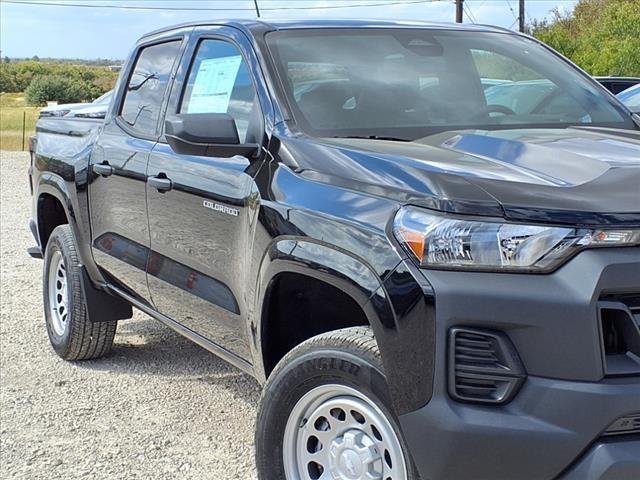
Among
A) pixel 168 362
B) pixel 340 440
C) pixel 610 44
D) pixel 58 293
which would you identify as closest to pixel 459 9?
pixel 610 44

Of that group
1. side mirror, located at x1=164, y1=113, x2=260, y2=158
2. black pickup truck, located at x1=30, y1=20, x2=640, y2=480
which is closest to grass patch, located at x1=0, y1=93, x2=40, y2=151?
black pickup truck, located at x1=30, y1=20, x2=640, y2=480

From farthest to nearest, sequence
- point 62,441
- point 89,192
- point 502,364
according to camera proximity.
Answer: point 89,192 < point 62,441 < point 502,364

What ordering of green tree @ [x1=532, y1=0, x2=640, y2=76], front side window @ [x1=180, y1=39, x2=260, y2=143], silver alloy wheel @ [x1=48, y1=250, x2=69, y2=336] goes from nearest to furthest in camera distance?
front side window @ [x1=180, y1=39, x2=260, y2=143] < silver alloy wheel @ [x1=48, y1=250, x2=69, y2=336] < green tree @ [x1=532, y1=0, x2=640, y2=76]

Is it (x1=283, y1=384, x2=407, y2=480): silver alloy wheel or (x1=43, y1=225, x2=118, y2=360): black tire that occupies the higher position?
(x1=283, y1=384, x2=407, y2=480): silver alloy wheel

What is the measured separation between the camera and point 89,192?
4922 millimetres

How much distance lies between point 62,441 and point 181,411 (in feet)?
2.10

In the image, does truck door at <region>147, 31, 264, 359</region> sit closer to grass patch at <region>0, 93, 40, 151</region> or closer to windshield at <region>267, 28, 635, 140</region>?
windshield at <region>267, 28, 635, 140</region>

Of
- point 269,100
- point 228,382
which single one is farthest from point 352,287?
point 228,382

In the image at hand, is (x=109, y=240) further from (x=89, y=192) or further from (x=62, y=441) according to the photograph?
(x=62, y=441)

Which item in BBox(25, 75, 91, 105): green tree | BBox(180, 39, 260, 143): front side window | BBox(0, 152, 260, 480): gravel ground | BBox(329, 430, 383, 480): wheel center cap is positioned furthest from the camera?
BBox(25, 75, 91, 105): green tree

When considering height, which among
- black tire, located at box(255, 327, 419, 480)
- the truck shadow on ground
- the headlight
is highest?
the headlight

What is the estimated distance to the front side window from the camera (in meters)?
3.62

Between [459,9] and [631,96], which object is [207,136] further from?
[459,9]

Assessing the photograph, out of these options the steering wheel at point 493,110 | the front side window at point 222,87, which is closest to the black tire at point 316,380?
the front side window at point 222,87
